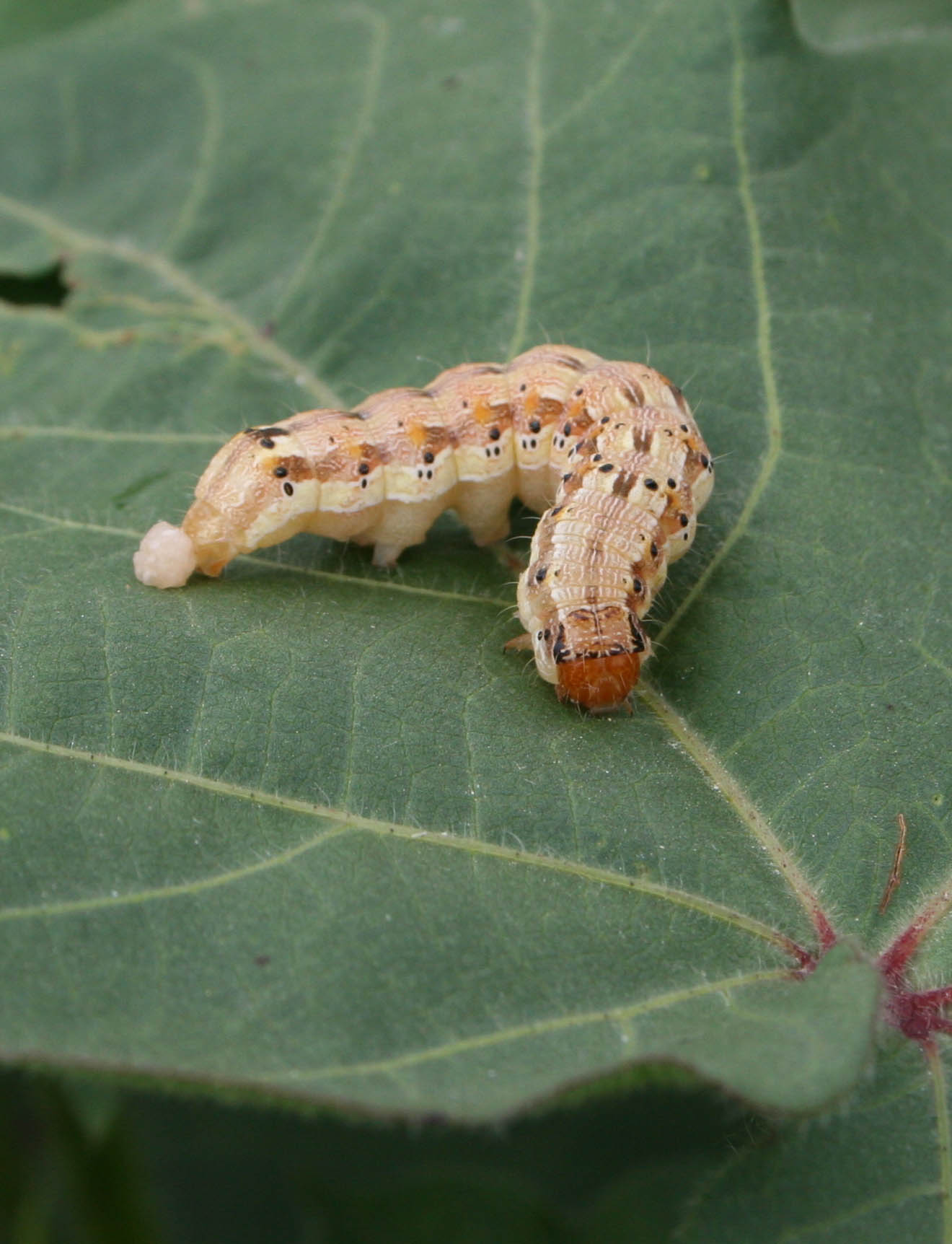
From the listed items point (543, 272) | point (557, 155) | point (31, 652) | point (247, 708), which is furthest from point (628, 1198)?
point (557, 155)

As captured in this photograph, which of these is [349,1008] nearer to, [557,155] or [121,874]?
[121,874]

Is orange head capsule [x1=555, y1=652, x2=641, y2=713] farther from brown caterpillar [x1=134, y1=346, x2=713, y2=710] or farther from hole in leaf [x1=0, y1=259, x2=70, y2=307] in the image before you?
hole in leaf [x1=0, y1=259, x2=70, y2=307]

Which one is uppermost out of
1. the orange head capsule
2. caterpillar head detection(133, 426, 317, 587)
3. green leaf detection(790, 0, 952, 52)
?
green leaf detection(790, 0, 952, 52)

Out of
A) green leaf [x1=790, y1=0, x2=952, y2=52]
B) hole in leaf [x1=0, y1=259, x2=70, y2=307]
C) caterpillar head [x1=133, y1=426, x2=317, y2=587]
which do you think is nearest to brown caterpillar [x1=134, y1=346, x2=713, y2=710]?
caterpillar head [x1=133, y1=426, x2=317, y2=587]

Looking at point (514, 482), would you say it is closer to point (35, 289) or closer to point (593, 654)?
point (593, 654)

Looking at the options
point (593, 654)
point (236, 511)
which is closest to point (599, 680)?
point (593, 654)

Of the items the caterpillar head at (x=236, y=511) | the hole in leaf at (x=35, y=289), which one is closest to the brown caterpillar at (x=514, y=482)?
the caterpillar head at (x=236, y=511)

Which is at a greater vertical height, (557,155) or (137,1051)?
(557,155)
